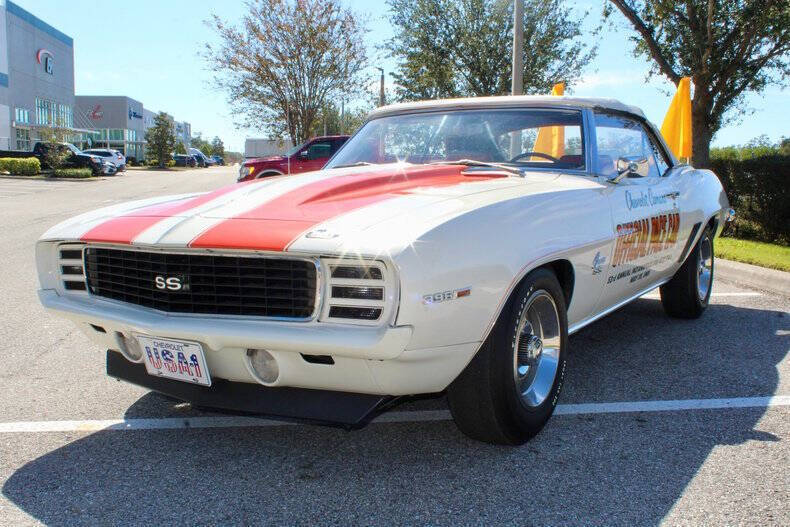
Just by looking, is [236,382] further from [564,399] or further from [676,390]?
[676,390]

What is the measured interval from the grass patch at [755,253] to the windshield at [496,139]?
459 cm

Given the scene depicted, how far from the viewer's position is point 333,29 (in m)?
28.0

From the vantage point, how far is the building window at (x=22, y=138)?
171 ft

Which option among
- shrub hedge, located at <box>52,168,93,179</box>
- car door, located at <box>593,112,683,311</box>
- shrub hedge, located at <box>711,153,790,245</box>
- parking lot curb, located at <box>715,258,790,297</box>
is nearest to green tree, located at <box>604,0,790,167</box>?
shrub hedge, located at <box>711,153,790,245</box>

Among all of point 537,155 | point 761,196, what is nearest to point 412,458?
point 537,155

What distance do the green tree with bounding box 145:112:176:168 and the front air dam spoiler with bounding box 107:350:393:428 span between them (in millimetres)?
60553

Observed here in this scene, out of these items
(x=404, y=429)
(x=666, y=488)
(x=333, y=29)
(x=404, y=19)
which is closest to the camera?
(x=666, y=488)

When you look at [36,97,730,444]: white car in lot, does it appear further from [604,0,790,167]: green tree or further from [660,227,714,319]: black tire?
[604,0,790,167]: green tree

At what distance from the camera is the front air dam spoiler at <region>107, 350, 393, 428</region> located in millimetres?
2588

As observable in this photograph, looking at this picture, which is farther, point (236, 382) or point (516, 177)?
point (516, 177)

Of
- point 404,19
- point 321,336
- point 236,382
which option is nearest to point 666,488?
point 321,336

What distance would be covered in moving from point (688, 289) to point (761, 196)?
6.16 metres

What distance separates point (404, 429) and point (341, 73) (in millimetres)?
26860

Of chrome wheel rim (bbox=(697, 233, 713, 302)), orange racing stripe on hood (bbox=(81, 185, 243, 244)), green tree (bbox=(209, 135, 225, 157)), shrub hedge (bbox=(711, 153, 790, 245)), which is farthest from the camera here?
green tree (bbox=(209, 135, 225, 157))
